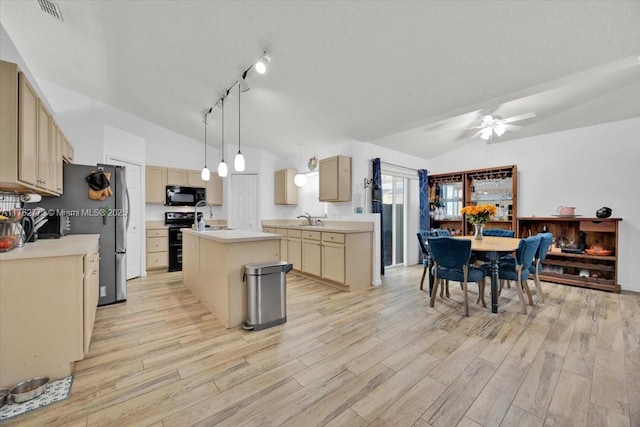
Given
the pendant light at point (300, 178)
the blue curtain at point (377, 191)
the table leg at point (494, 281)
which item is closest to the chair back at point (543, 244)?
the table leg at point (494, 281)

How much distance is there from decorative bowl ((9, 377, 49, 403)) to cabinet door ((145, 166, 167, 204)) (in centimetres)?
389

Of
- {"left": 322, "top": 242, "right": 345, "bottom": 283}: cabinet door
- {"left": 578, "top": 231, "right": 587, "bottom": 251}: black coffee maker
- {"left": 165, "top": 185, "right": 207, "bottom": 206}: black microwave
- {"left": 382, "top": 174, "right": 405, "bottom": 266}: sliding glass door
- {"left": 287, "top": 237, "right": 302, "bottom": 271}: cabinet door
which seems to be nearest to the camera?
{"left": 322, "top": 242, "right": 345, "bottom": 283}: cabinet door

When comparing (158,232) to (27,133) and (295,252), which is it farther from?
(27,133)

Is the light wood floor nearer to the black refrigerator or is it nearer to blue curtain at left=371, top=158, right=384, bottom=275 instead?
the black refrigerator

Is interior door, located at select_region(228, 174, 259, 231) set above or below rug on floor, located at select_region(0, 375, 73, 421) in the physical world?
above

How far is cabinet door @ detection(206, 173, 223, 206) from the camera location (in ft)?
19.1

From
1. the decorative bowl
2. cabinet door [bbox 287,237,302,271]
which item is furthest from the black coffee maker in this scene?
the decorative bowl

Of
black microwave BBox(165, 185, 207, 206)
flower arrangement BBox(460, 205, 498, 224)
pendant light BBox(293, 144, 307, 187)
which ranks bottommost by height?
flower arrangement BBox(460, 205, 498, 224)

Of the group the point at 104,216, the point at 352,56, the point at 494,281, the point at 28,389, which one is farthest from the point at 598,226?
the point at 104,216

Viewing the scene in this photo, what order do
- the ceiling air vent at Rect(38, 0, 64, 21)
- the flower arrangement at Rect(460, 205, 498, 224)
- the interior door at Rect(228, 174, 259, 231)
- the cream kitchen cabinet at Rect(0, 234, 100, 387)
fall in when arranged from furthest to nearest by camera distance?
1. the interior door at Rect(228, 174, 259, 231)
2. the flower arrangement at Rect(460, 205, 498, 224)
3. the ceiling air vent at Rect(38, 0, 64, 21)
4. the cream kitchen cabinet at Rect(0, 234, 100, 387)

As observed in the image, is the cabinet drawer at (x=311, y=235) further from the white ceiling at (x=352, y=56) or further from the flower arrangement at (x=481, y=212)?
the flower arrangement at (x=481, y=212)

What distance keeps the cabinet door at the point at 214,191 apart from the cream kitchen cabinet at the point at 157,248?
1.10 meters

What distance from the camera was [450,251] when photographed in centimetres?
311

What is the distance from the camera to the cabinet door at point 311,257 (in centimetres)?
443
